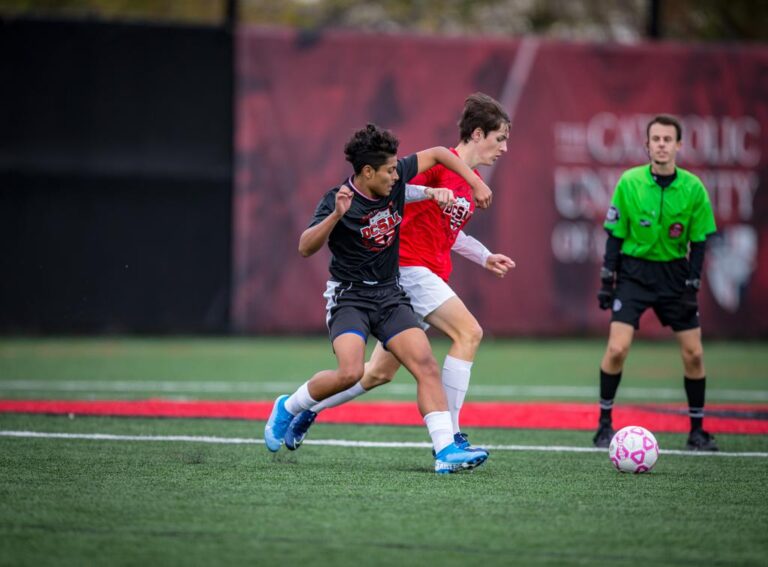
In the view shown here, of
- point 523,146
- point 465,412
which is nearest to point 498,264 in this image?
point 465,412

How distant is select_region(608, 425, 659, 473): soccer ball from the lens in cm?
636

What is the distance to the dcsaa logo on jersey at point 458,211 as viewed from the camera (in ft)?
23.2

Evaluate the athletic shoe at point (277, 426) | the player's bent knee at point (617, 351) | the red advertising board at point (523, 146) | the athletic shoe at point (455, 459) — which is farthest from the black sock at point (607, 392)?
the red advertising board at point (523, 146)

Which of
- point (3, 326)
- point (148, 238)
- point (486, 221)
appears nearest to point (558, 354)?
point (486, 221)

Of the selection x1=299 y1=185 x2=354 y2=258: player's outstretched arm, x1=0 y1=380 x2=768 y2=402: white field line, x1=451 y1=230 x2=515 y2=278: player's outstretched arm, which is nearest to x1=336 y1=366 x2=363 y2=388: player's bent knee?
x1=299 y1=185 x2=354 y2=258: player's outstretched arm

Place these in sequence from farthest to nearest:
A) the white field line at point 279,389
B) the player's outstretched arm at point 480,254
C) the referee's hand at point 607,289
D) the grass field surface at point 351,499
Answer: the white field line at point 279,389, the referee's hand at point 607,289, the player's outstretched arm at point 480,254, the grass field surface at point 351,499

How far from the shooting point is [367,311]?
6.54 m

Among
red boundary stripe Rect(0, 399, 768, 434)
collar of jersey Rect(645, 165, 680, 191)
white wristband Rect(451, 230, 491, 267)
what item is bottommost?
red boundary stripe Rect(0, 399, 768, 434)

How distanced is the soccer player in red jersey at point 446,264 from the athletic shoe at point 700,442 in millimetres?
1655

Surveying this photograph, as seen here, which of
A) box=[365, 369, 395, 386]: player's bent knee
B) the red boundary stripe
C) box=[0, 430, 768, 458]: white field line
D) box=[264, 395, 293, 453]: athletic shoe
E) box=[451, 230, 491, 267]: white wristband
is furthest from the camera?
the red boundary stripe

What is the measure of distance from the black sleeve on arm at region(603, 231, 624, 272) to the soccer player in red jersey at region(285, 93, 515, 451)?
102cm

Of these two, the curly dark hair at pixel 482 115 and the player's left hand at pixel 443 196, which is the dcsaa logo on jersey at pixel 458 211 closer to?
the curly dark hair at pixel 482 115

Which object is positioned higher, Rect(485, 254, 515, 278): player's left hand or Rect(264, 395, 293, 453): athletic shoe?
Rect(485, 254, 515, 278): player's left hand

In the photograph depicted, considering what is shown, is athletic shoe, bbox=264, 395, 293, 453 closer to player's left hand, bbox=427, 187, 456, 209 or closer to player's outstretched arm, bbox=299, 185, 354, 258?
player's outstretched arm, bbox=299, 185, 354, 258
